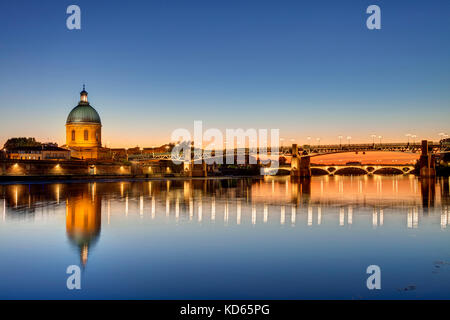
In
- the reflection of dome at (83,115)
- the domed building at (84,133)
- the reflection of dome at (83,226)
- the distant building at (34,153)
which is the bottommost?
the reflection of dome at (83,226)

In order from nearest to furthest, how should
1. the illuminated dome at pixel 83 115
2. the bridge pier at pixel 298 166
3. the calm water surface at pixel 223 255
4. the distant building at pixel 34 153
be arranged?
1. the calm water surface at pixel 223 255
2. the bridge pier at pixel 298 166
3. the distant building at pixel 34 153
4. the illuminated dome at pixel 83 115

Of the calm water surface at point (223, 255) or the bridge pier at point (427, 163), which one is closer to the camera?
the calm water surface at point (223, 255)

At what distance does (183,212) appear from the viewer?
24.7 meters

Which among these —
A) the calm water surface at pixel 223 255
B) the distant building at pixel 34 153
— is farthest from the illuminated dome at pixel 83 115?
the calm water surface at pixel 223 255

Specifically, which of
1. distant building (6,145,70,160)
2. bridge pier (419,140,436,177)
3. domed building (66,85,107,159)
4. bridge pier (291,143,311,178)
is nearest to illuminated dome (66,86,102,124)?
domed building (66,85,107,159)

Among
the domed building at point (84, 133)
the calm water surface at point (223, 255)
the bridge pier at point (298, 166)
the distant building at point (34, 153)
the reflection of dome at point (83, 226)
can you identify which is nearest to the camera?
the calm water surface at point (223, 255)

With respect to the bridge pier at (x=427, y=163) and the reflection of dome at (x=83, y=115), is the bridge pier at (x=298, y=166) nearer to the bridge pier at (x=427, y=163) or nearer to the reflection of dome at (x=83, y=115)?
the bridge pier at (x=427, y=163)

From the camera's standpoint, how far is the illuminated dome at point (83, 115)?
141m

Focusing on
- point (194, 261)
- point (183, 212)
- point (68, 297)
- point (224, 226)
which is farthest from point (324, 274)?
point (183, 212)

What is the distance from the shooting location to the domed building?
5463 inches

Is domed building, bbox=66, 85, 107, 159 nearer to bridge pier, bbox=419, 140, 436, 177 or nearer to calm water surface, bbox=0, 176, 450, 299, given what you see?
bridge pier, bbox=419, 140, 436, 177

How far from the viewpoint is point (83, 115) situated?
14150cm
